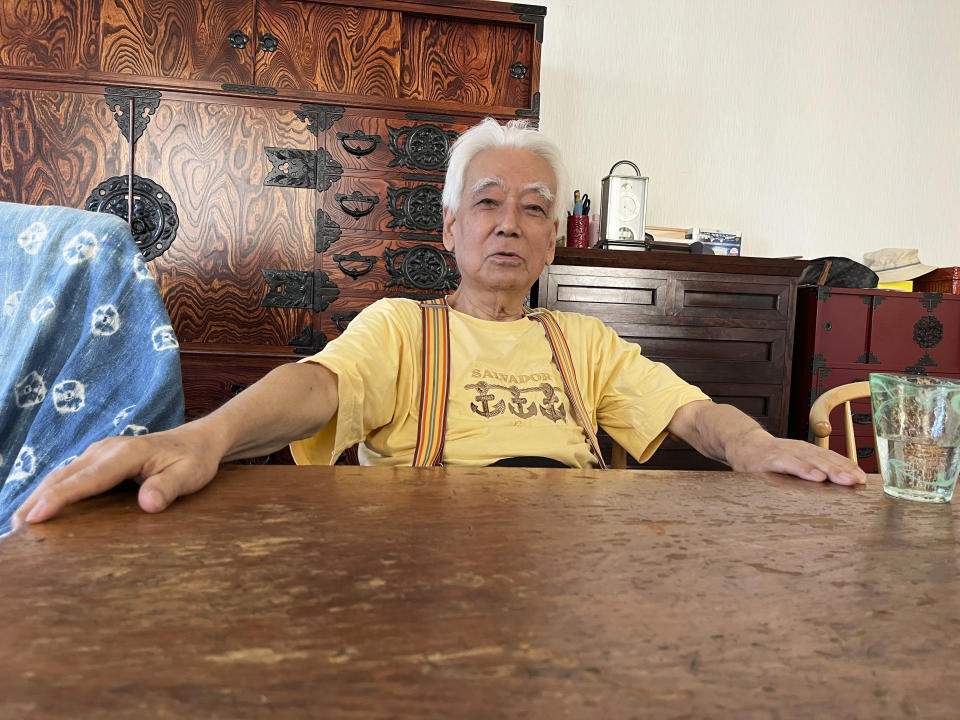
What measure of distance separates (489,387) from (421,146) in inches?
79.6

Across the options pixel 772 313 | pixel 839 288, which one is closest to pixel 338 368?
pixel 772 313

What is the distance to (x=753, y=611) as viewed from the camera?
43 cm

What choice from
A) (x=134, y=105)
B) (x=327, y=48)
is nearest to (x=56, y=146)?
(x=134, y=105)

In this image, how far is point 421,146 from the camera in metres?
3.12

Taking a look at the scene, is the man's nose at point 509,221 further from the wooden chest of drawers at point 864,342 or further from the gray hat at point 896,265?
the gray hat at point 896,265

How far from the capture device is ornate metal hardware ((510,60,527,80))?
3.18m

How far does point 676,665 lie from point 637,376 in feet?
4.08

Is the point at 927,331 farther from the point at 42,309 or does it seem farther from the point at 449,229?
the point at 42,309

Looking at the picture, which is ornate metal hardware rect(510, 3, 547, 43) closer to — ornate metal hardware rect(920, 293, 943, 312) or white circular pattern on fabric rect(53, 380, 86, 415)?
ornate metal hardware rect(920, 293, 943, 312)

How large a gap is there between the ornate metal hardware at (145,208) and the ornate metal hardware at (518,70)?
1654 millimetres

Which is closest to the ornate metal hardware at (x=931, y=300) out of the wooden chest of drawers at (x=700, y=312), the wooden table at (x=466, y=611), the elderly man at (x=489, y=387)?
the wooden chest of drawers at (x=700, y=312)

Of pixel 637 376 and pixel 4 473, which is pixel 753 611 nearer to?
pixel 4 473

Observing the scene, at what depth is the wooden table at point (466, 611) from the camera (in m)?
0.31

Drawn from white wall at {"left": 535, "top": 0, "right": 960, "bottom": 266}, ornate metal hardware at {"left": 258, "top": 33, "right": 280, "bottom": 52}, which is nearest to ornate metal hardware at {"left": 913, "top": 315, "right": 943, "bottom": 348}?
white wall at {"left": 535, "top": 0, "right": 960, "bottom": 266}
